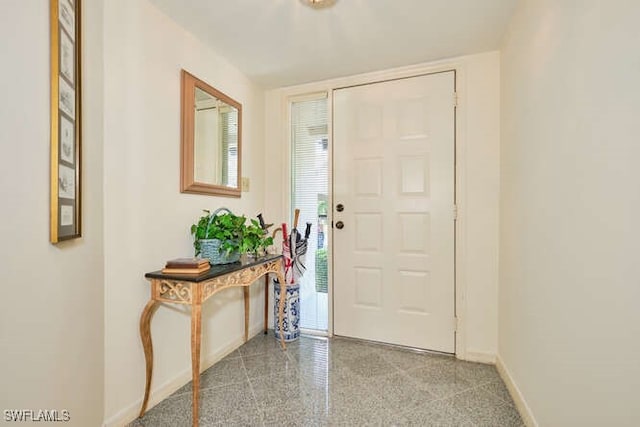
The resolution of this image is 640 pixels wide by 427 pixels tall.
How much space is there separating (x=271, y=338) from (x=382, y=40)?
2.43 m

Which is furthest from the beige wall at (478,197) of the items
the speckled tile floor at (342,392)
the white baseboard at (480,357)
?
the speckled tile floor at (342,392)

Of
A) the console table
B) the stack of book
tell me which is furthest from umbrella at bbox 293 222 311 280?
the stack of book

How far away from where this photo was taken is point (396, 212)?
237 centimetres

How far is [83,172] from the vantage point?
4.08 feet

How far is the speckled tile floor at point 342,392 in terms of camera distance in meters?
1.53

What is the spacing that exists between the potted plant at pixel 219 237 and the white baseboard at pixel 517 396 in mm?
1719

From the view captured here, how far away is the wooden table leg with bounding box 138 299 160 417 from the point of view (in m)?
1.54

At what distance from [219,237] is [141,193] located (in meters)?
0.47

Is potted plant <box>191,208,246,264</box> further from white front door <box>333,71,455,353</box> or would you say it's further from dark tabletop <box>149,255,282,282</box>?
white front door <box>333,71,455,353</box>

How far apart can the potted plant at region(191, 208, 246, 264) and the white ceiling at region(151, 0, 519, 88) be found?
1.17 meters

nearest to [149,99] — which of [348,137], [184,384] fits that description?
[348,137]

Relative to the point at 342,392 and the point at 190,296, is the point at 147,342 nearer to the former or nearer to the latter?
the point at 190,296

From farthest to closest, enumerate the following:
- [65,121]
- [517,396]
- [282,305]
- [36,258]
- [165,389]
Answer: [282,305] → [165,389] → [517,396] → [65,121] → [36,258]

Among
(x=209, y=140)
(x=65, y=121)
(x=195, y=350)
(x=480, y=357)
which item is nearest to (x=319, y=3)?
(x=209, y=140)
